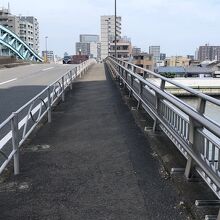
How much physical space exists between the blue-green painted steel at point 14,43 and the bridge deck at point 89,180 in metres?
75.4

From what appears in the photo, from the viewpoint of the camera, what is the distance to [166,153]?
6.33 metres

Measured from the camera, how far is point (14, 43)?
9181 centimetres

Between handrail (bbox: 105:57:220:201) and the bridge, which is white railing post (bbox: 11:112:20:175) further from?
handrail (bbox: 105:57:220:201)

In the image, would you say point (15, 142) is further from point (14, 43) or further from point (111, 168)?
point (14, 43)

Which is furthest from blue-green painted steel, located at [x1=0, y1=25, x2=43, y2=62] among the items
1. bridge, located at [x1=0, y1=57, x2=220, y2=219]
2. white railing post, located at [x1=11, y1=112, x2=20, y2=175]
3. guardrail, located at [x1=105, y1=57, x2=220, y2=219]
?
guardrail, located at [x1=105, y1=57, x2=220, y2=219]

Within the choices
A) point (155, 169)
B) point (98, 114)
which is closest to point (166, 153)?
point (155, 169)

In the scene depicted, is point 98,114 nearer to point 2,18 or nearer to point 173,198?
point 173,198

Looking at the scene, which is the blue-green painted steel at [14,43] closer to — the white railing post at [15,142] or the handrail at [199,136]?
the white railing post at [15,142]

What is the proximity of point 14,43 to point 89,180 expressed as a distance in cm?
9014

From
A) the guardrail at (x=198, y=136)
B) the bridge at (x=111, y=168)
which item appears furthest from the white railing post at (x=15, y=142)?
the guardrail at (x=198, y=136)

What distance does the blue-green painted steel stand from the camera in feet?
273

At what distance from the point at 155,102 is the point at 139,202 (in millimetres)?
3423

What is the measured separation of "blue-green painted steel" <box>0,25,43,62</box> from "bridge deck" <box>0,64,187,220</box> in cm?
7537

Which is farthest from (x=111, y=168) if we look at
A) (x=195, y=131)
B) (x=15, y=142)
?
(x=195, y=131)
